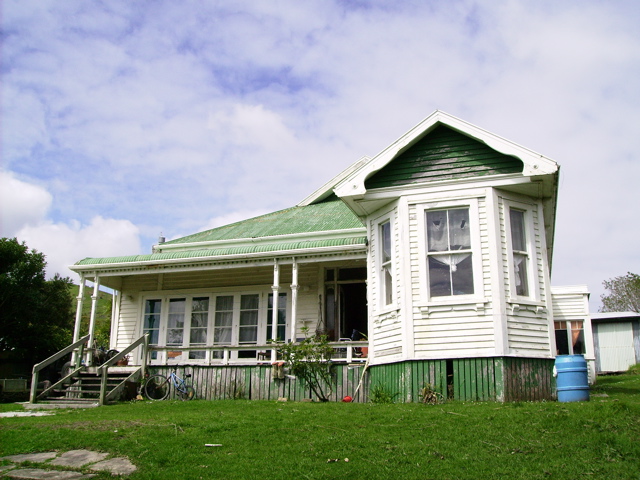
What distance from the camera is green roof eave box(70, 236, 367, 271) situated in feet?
50.9

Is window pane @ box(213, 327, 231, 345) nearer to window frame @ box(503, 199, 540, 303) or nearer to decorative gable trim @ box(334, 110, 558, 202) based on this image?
decorative gable trim @ box(334, 110, 558, 202)

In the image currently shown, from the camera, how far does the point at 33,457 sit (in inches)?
305

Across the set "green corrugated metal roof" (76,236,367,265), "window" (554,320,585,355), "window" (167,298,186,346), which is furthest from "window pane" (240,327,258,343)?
A: "window" (554,320,585,355)

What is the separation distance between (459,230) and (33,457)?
27.7 feet

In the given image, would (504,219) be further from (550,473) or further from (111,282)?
(111,282)

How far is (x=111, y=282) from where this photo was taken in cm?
1958

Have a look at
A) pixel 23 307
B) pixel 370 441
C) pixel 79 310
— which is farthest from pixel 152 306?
pixel 23 307

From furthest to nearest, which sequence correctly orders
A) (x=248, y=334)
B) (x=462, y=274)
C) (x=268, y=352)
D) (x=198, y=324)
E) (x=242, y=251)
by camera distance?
1. (x=198, y=324)
2. (x=248, y=334)
3. (x=268, y=352)
4. (x=242, y=251)
5. (x=462, y=274)

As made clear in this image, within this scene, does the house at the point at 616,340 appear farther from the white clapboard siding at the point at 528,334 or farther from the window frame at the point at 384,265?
the window frame at the point at 384,265

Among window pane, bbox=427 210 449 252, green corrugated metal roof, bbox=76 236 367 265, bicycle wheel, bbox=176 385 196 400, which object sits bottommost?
bicycle wheel, bbox=176 385 196 400

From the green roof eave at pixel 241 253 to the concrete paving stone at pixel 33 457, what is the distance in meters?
8.91

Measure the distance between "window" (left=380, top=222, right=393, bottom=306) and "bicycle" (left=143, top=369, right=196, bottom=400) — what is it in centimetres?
554

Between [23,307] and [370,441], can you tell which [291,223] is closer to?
[370,441]

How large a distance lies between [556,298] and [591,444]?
14712 mm
